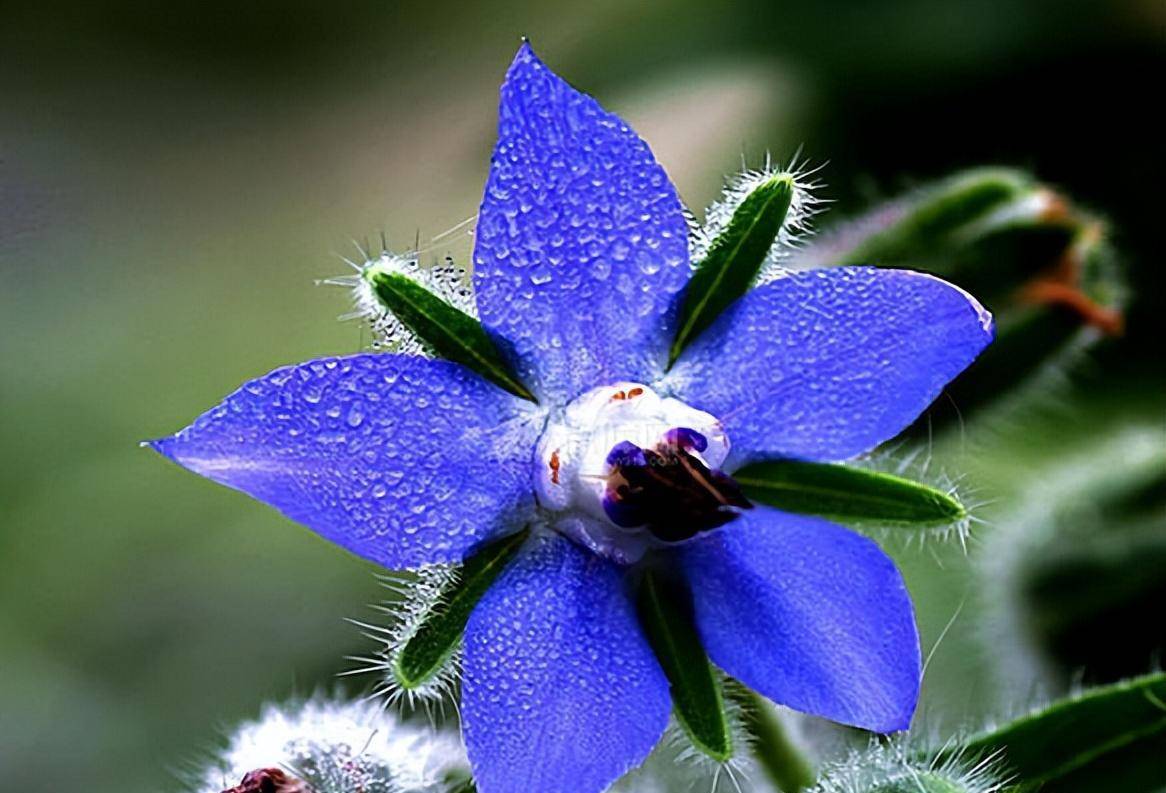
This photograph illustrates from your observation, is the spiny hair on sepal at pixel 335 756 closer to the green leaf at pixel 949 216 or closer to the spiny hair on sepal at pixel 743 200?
the spiny hair on sepal at pixel 743 200

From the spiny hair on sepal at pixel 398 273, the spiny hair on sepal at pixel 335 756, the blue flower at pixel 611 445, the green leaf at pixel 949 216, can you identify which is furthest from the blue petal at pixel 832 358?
the green leaf at pixel 949 216

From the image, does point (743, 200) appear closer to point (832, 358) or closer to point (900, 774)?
point (832, 358)

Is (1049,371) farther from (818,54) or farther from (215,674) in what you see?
(215,674)

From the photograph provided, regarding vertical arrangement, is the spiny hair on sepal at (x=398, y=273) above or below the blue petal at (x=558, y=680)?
above

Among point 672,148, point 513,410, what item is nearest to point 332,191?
point 672,148

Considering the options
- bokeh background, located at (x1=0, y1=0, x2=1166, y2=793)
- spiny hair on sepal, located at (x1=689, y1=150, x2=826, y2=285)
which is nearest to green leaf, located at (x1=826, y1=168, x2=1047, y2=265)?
bokeh background, located at (x1=0, y1=0, x2=1166, y2=793)
